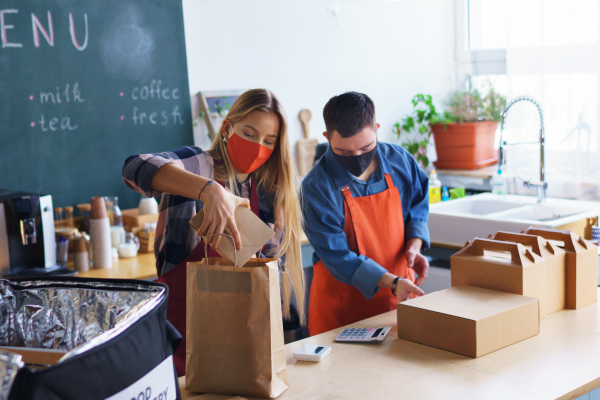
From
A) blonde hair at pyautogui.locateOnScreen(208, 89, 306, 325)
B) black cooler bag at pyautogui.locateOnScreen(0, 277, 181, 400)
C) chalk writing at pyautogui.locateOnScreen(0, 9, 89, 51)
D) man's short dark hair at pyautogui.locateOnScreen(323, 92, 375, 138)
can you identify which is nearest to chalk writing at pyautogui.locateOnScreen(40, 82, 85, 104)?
chalk writing at pyautogui.locateOnScreen(0, 9, 89, 51)

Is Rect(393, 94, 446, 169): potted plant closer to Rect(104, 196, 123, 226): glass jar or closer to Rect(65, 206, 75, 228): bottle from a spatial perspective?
Rect(104, 196, 123, 226): glass jar

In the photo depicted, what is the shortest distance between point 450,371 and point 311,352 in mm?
314

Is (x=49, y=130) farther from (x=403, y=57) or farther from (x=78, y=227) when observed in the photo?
(x=403, y=57)

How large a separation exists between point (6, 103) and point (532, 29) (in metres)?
3.00

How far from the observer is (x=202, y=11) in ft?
10.3

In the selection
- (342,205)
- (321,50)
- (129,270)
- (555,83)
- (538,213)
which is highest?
(321,50)

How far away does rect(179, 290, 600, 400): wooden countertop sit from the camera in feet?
3.67

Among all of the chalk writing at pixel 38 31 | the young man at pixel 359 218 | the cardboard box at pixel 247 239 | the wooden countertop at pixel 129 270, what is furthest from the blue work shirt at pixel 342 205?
the chalk writing at pixel 38 31

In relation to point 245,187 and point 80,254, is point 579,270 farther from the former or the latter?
Result: point 80,254

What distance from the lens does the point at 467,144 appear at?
12.6 ft

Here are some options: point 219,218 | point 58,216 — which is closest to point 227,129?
point 219,218

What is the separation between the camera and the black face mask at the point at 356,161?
5.83 feet

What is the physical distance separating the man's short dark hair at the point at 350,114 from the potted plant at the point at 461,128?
228 centimetres

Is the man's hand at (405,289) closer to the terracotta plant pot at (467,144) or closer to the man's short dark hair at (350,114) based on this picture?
the man's short dark hair at (350,114)
